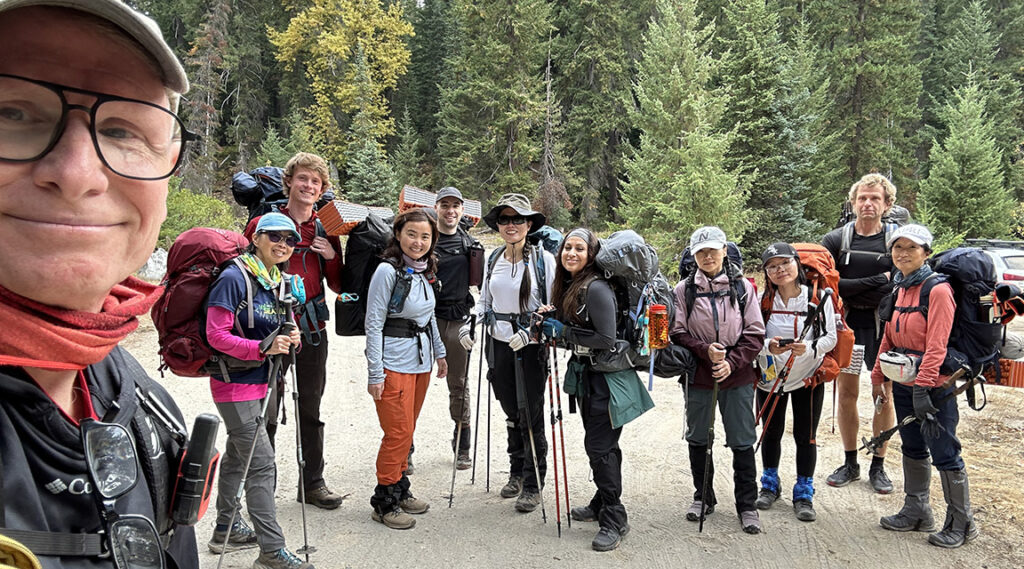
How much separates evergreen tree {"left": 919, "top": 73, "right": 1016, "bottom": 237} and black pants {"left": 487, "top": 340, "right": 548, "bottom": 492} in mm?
21916

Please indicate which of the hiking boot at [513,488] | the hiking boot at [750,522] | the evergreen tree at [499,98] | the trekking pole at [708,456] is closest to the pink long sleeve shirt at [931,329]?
the trekking pole at [708,456]

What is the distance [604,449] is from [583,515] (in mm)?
750

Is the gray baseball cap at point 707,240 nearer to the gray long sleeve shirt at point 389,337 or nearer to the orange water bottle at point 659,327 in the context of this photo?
the orange water bottle at point 659,327

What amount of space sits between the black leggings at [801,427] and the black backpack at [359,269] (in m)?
3.55

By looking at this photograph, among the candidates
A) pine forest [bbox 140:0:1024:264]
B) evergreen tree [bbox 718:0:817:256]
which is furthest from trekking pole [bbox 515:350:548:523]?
evergreen tree [bbox 718:0:817:256]

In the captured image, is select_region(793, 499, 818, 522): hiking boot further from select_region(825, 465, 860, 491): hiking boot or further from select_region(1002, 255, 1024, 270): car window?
select_region(1002, 255, 1024, 270): car window

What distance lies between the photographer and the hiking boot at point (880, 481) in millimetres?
5219

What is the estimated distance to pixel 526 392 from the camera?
15.9 ft

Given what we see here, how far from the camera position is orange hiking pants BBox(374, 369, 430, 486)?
4.52 metres

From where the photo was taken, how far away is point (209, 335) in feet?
11.7

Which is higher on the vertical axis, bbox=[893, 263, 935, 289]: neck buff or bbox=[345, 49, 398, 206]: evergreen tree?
bbox=[345, 49, 398, 206]: evergreen tree

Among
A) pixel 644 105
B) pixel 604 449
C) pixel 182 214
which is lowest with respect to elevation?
pixel 604 449

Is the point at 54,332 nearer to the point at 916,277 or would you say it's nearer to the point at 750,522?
the point at 750,522

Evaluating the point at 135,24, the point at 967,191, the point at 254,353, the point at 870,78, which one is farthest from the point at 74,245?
the point at 870,78
